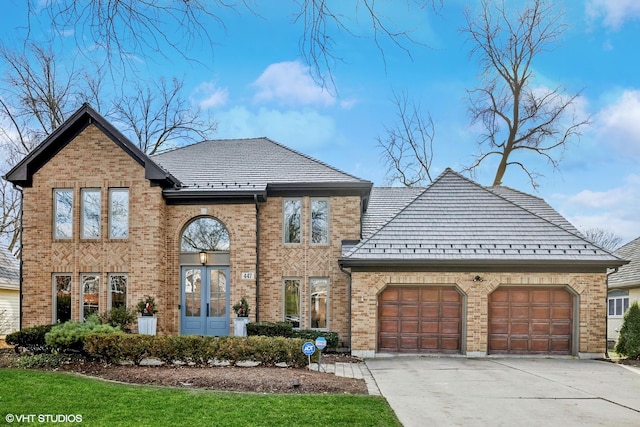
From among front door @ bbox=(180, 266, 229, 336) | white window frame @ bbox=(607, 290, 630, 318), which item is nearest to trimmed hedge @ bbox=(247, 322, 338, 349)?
front door @ bbox=(180, 266, 229, 336)

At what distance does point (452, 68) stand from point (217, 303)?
13362mm

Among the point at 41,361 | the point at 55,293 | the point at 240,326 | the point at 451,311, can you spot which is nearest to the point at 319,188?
the point at 240,326

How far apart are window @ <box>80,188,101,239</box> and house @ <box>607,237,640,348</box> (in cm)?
1855

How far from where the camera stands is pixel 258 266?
1709cm

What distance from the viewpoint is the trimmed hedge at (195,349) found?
38.8 feet

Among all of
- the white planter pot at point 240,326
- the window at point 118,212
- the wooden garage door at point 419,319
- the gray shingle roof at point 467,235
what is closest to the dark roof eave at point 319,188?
the gray shingle roof at point 467,235

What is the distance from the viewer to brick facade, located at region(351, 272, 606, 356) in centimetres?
1488

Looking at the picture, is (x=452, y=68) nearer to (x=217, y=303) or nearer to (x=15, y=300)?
(x=217, y=303)

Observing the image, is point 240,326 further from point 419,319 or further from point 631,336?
point 631,336

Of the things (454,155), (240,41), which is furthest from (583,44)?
(454,155)

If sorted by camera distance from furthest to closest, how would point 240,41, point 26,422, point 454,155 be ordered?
point 454,155
point 26,422
point 240,41

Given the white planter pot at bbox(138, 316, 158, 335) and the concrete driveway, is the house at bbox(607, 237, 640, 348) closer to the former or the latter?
the concrete driveway

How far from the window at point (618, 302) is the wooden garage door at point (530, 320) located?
8018 millimetres

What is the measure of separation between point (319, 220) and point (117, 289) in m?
6.72
